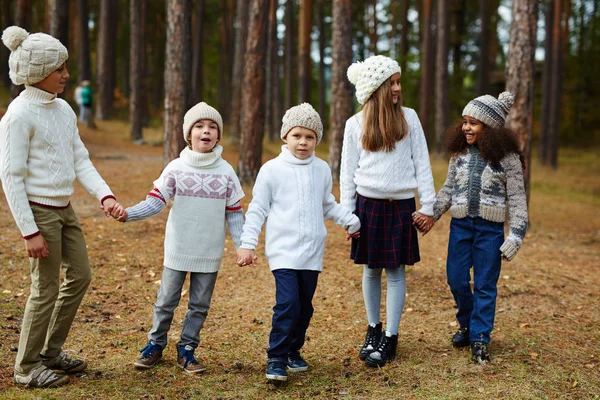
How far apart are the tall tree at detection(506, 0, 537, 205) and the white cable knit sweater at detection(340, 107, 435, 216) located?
5.68 metres

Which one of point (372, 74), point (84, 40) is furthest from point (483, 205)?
point (84, 40)

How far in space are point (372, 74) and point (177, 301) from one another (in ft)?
6.83

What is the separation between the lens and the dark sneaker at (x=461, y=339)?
496 cm

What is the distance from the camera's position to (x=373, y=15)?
30.1 metres

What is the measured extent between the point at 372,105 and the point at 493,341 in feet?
7.35

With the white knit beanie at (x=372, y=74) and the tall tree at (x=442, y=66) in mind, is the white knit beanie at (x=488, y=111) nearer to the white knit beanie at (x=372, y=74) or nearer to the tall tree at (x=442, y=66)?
the white knit beanie at (x=372, y=74)

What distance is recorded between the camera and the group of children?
3832 mm

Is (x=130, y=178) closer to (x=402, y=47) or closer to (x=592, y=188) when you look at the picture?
(x=592, y=188)

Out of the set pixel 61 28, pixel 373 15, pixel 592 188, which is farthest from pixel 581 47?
pixel 61 28

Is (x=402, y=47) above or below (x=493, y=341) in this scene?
above

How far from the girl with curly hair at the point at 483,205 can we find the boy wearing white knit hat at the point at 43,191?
241 centimetres

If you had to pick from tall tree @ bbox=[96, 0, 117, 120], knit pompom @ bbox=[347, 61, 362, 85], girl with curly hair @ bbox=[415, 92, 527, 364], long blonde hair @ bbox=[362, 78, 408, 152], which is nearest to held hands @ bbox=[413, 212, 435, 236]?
girl with curly hair @ bbox=[415, 92, 527, 364]

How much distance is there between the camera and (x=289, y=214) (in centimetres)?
417

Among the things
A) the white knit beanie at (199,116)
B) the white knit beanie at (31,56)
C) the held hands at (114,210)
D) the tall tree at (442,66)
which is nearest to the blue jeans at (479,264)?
the white knit beanie at (199,116)
